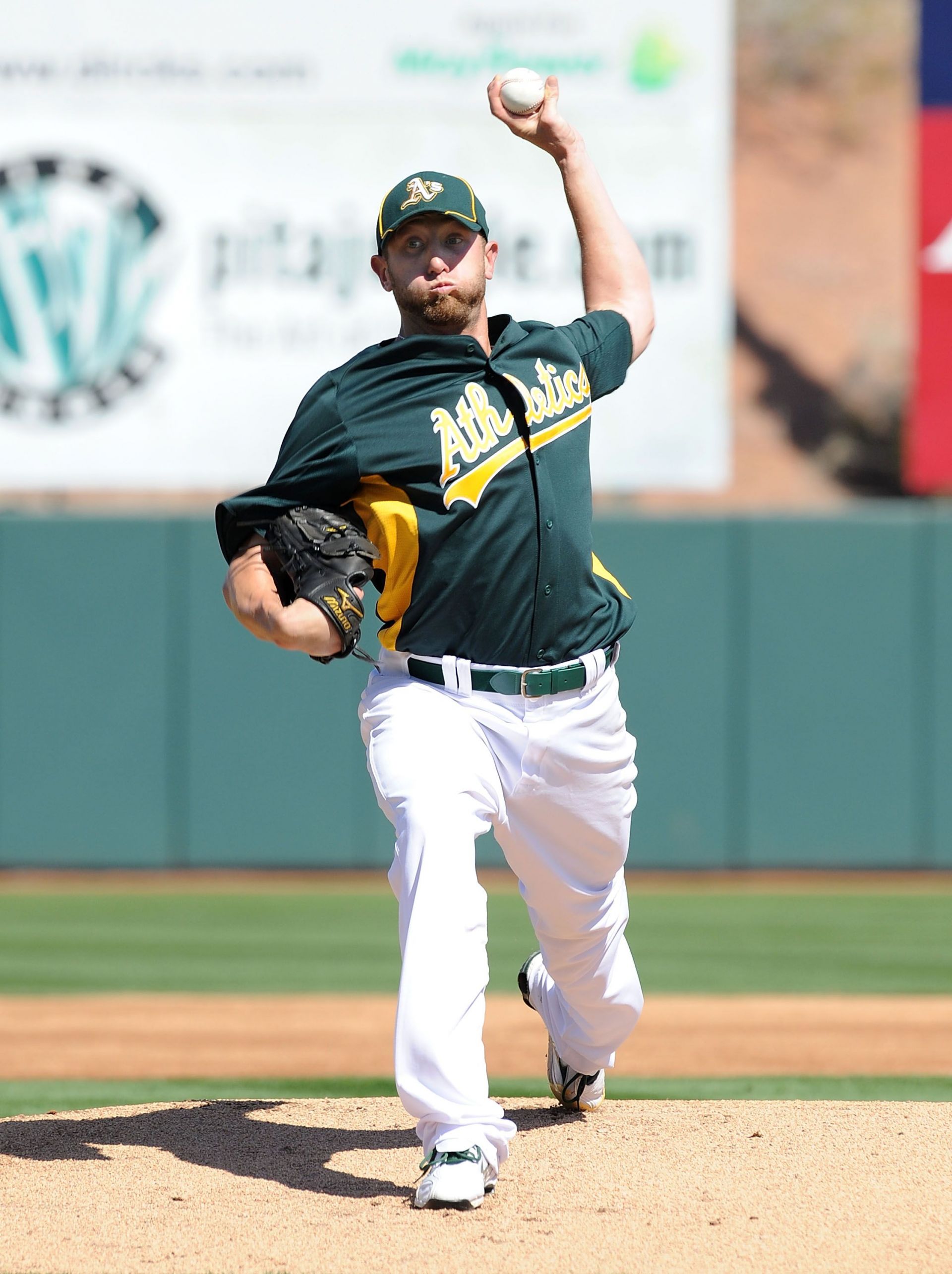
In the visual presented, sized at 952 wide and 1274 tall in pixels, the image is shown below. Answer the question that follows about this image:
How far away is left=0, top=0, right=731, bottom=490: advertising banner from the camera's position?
9.46 metres

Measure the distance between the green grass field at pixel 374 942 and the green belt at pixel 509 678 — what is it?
322 centimetres

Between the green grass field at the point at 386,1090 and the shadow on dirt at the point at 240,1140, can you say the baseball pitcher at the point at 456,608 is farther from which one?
the green grass field at the point at 386,1090

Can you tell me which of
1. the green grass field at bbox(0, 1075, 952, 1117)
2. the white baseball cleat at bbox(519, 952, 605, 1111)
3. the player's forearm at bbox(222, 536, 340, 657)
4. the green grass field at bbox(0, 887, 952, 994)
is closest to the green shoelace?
the white baseball cleat at bbox(519, 952, 605, 1111)

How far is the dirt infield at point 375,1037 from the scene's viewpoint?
191 inches

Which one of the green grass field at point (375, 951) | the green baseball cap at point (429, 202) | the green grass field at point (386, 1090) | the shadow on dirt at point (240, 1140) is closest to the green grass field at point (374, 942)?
the green grass field at point (375, 951)

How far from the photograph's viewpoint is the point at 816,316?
68.9ft

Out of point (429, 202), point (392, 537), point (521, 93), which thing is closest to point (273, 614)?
point (392, 537)

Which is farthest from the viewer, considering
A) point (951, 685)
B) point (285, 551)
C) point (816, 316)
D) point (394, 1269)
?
point (816, 316)

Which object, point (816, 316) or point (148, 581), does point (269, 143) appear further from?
point (816, 316)

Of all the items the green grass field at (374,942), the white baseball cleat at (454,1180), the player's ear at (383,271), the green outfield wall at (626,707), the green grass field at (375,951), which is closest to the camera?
the white baseball cleat at (454,1180)

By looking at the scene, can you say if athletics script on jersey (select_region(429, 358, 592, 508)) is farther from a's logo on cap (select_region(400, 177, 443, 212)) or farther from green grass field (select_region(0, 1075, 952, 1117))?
green grass field (select_region(0, 1075, 952, 1117))

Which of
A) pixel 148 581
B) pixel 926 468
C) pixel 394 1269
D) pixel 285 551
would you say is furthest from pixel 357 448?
pixel 926 468

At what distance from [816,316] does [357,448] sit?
18695mm

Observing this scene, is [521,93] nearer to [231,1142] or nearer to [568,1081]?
[568,1081]
